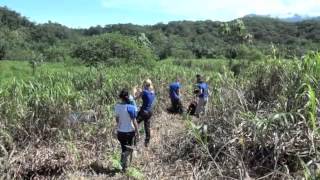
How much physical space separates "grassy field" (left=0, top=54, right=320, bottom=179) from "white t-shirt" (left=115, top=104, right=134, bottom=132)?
625mm

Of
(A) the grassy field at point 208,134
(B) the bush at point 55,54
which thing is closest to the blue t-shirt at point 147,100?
(A) the grassy field at point 208,134

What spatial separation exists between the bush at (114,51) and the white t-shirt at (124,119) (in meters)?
23.0

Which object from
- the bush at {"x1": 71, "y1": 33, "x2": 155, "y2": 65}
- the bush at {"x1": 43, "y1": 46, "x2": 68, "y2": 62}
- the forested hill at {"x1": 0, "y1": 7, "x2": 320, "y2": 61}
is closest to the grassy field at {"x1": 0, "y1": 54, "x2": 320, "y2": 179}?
the bush at {"x1": 71, "y1": 33, "x2": 155, "y2": 65}

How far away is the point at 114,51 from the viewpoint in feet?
108

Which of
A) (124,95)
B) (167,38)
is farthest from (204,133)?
(167,38)

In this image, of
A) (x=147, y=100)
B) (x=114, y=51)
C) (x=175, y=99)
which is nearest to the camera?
(x=147, y=100)

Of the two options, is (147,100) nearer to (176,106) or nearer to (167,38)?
(176,106)

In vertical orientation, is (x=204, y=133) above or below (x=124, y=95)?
below

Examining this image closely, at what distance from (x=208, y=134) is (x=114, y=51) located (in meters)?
25.3

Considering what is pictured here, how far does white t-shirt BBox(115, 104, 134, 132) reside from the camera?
7781mm

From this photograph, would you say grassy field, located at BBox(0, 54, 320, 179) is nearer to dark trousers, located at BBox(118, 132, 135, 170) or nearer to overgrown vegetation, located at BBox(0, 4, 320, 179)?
overgrown vegetation, located at BBox(0, 4, 320, 179)

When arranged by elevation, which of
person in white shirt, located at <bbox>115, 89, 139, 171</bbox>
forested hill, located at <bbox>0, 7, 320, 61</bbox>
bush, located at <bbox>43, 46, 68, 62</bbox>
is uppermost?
person in white shirt, located at <bbox>115, 89, 139, 171</bbox>

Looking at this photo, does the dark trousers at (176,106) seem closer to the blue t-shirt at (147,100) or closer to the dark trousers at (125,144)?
the blue t-shirt at (147,100)

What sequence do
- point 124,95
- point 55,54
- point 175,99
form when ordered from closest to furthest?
point 124,95 → point 175,99 → point 55,54
